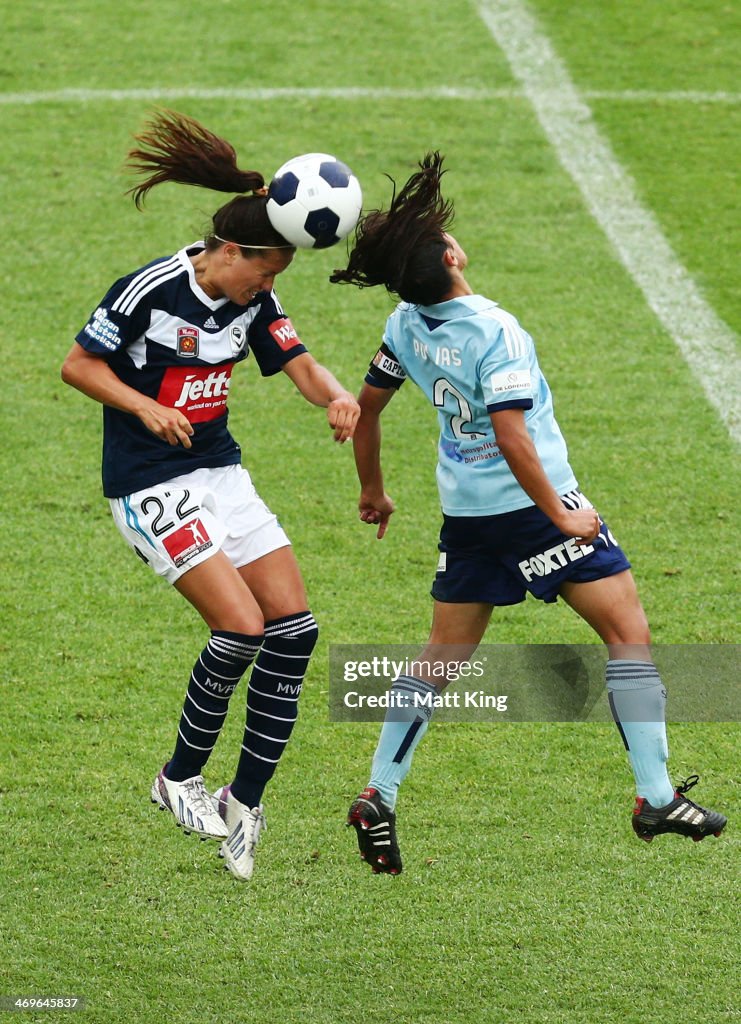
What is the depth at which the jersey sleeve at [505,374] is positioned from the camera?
15.2ft

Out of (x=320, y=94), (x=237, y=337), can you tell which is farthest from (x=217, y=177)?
(x=320, y=94)

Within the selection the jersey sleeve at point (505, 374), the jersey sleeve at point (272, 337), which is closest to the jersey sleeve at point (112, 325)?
the jersey sleeve at point (272, 337)

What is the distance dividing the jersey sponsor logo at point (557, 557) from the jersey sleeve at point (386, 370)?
2.45 feet

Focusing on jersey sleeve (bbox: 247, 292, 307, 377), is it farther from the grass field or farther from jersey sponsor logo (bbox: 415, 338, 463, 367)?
the grass field

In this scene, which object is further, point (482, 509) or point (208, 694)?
point (208, 694)

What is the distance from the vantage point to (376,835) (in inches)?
199

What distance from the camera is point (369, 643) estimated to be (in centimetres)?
676

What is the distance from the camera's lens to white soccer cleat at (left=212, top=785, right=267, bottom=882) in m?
5.11

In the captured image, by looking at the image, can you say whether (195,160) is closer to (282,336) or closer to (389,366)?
(282,336)

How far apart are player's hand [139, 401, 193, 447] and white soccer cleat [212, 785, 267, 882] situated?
49.3 inches

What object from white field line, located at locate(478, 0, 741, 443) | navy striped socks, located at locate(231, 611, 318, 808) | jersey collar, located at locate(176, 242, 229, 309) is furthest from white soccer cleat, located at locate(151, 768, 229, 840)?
white field line, located at locate(478, 0, 741, 443)
